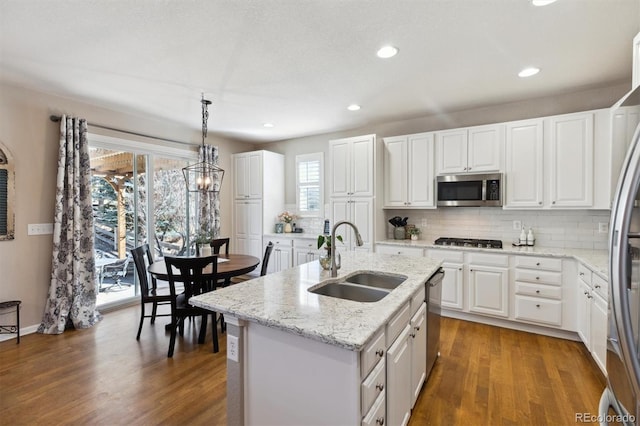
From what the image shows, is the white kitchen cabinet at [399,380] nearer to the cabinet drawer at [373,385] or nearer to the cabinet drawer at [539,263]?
the cabinet drawer at [373,385]

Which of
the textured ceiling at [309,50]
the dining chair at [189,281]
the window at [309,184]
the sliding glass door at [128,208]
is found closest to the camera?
the textured ceiling at [309,50]

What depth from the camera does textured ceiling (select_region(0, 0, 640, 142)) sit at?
196 cm

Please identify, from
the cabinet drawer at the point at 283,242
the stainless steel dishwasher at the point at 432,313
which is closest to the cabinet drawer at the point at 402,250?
the stainless steel dishwasher at the point at 432,313

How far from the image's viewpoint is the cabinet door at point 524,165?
339 centimetres

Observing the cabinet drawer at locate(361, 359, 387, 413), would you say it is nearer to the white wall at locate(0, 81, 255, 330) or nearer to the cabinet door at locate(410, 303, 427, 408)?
the cabinet door at locate(410, 303, 427, 408)

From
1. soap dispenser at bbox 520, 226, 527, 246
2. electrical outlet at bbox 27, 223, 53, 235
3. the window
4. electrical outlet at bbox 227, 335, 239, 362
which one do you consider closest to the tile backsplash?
soap dispenser at bbox 520, 226, 527, 246

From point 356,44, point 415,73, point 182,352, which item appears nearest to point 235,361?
point 182,352

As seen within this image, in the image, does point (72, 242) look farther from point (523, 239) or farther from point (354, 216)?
point (523, 239)

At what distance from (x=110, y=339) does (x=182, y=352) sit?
2.98 ft

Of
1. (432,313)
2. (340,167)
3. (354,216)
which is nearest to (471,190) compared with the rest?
(354,216)

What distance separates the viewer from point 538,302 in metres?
3.21

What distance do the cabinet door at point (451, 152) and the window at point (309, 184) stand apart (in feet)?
6.62

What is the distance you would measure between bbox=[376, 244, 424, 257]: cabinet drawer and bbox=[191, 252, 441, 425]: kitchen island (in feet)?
7.22

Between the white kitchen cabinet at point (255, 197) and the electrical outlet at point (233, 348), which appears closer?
the electrical outlet at point (233, 348)
